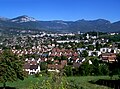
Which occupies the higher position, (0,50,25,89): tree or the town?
(0,50,25,89): tree

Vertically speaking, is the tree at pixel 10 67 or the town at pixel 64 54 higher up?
the tree at pixel 10 67

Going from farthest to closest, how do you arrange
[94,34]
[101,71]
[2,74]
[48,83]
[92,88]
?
[94,34] < [101,71] < [92,88] < [2,74] < [48,83]

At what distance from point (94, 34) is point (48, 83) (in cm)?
15898

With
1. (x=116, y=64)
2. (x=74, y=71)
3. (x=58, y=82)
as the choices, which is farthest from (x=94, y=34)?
(x=58, y=82)

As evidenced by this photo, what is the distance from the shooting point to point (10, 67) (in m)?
21.8

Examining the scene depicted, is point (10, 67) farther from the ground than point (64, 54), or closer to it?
farther from the ground

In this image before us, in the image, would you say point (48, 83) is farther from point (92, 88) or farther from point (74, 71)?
point (74, 71)

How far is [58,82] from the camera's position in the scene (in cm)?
717

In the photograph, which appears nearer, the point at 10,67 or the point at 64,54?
the point at 10,67

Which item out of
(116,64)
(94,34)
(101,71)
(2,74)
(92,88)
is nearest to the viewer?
(2,74)

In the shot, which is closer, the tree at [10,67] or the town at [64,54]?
the tree at [10,67]

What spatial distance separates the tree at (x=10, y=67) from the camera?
21.4 m

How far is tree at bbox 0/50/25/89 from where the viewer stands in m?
21.4

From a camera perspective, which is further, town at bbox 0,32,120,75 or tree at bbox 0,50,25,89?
town at bbox 0,32,120,75
